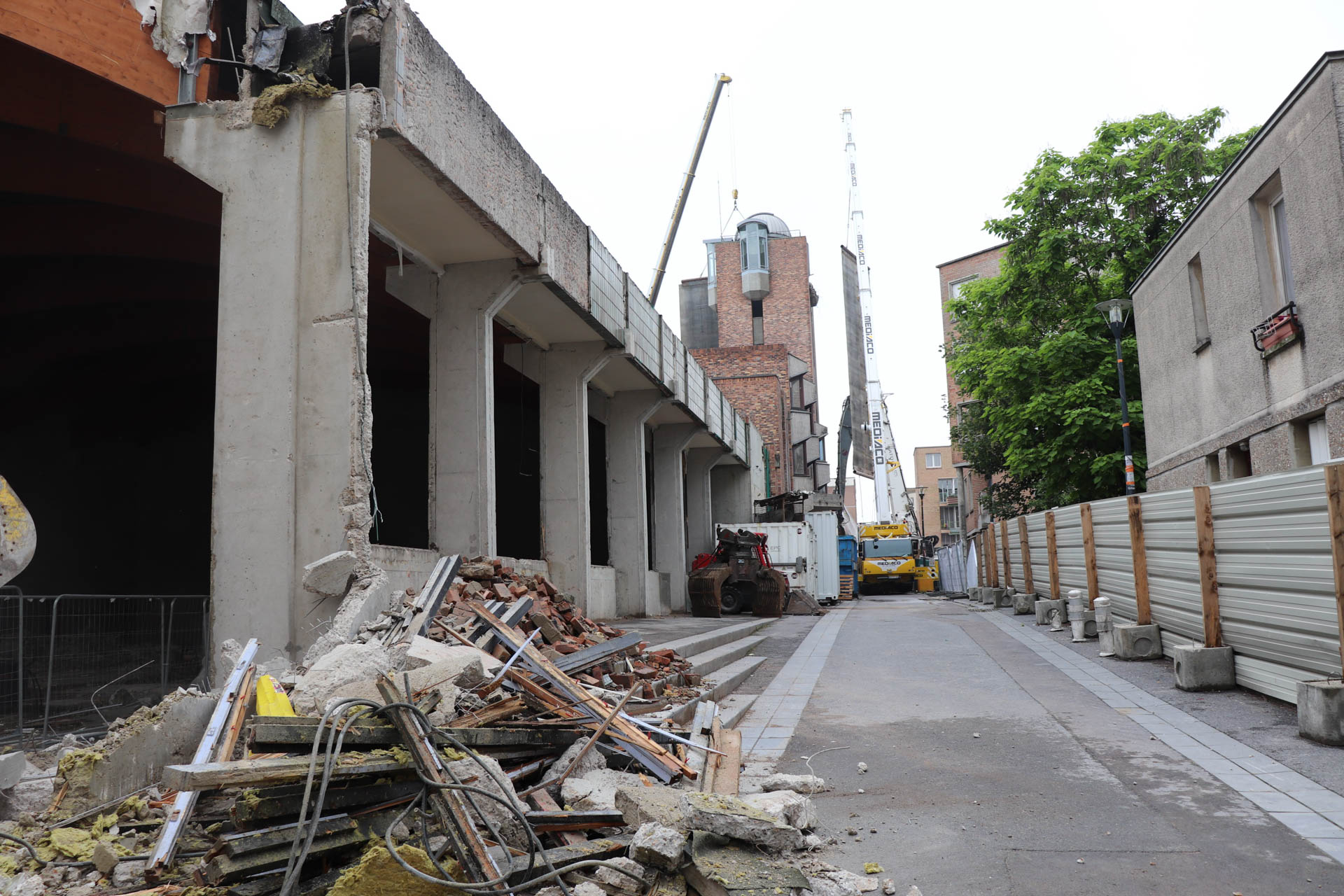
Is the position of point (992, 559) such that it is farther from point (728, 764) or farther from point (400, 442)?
point (728, 764)

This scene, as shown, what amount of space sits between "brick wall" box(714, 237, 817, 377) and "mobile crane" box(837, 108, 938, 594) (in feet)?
11.1

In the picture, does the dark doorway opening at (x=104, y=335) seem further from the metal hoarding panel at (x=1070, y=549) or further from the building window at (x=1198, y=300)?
the building window at (x=1198, y=300)

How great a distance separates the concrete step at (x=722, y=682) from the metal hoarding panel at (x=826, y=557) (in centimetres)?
1582

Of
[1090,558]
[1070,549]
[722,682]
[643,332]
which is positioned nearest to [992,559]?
[1070,549]

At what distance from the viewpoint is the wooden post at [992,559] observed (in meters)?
23.8

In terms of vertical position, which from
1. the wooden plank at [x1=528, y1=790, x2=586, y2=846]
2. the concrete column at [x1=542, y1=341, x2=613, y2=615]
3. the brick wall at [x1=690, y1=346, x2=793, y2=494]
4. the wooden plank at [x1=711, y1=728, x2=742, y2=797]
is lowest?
the wooden plank at [x1=711, y1=728, x2=742, y2=797]

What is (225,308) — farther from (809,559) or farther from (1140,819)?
(809,559)

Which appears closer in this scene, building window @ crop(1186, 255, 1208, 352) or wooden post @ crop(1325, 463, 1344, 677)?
wooden post @ crop(1325, 463, 1344, 677)

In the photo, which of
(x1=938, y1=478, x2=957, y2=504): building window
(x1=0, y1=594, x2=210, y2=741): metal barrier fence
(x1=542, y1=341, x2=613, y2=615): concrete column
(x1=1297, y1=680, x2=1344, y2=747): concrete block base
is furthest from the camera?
(x1=938, y1=478, x2=957, y2=504): building window

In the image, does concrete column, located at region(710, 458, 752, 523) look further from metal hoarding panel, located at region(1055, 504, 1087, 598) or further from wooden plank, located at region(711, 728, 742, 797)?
wooden plank, located at region(711, 728, 742, 797)

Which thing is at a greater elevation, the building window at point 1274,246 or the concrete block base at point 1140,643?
the building window at point 1274,246

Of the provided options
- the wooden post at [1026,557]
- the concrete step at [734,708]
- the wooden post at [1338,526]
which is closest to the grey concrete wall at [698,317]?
the wooden post at [1026,557]

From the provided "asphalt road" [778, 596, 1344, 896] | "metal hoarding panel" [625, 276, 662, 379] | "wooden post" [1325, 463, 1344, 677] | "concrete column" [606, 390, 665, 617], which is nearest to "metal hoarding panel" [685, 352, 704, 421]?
"concrete column" [606, 390, 665, 617]

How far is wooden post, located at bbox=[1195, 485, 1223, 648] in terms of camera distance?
28.5 ft
